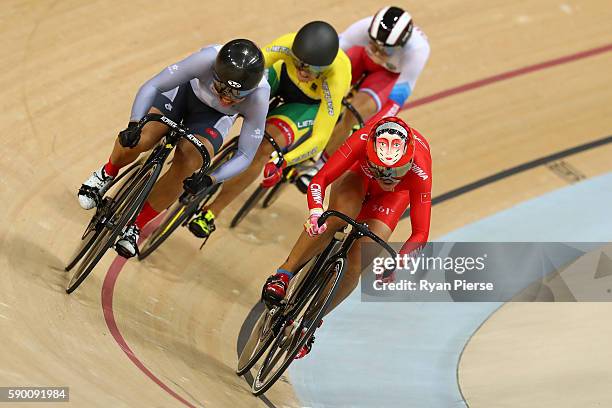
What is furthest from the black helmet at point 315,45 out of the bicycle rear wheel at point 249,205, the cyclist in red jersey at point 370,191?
the bicycle rear wheel at point 249,205

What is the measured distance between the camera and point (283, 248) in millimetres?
7188

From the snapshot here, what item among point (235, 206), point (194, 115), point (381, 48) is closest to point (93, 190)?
point (194, 115)

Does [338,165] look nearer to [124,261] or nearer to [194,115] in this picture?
[194,115]

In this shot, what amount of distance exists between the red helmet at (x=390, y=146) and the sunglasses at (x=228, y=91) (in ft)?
2.46

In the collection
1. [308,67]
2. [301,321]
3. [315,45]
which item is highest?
[315,45]

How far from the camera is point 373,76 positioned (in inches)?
288

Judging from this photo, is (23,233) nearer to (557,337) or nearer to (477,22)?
(557,337)

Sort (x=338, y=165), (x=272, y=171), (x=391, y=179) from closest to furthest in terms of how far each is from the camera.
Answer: (x=391, y=179), (x=338, y=165), (x=272, y=171)

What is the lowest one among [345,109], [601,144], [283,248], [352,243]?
[601,144]

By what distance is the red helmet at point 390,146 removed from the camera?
5.15m

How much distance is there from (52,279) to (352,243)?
1692mm

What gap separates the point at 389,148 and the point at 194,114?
1.26 m

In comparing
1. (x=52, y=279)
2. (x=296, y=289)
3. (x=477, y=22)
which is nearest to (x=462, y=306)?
(x=296, y=289)

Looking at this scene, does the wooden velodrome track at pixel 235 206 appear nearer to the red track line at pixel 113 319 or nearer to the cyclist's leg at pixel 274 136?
the red track line at pixel 113 319
